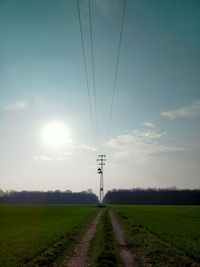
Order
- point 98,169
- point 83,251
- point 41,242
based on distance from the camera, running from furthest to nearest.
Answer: point 98,169 → point 41,242 → point 83,251

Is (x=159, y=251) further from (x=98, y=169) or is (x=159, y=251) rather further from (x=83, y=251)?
(x=98, y=169)

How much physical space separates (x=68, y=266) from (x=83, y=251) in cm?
389

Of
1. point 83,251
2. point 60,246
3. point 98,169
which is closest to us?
point 83,251

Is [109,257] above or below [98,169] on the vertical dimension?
below

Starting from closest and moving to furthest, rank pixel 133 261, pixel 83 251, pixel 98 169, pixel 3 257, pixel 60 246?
1. pixel 133 261
2. pixel 3 257
3. pixel 83 251
4. pixel 60 246
5. pixel 98 169

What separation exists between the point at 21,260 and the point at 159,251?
27.7 feet

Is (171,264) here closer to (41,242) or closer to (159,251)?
(159,251)

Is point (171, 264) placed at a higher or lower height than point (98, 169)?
lower

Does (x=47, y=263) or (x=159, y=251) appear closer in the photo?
(x=47, y=263)

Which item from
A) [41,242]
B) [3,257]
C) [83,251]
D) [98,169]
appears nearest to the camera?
[3,257]

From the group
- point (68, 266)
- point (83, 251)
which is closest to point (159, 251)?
point (83, 251)

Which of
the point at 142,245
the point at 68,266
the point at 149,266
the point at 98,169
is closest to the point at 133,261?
the point at 149,266

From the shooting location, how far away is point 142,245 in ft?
67.1

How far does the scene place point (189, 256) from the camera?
647 inches
